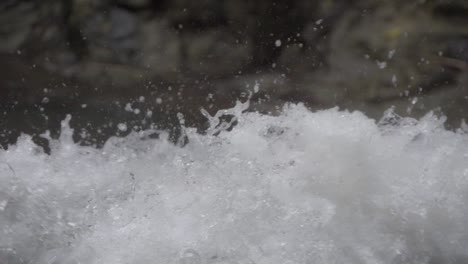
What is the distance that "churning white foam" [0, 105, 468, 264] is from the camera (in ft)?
6.14

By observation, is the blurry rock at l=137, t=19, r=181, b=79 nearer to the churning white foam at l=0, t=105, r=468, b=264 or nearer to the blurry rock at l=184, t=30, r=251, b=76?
the blurry rock at l=184, t=30, r=251, b=76

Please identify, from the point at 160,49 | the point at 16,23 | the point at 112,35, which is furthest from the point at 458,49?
the point at 16,23

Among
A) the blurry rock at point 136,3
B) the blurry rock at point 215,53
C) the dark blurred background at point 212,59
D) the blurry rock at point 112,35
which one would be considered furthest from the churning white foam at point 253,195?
the blurry rock at point 136,3

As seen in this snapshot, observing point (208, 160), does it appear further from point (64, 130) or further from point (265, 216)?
point (64, 130)

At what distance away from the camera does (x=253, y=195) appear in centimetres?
197

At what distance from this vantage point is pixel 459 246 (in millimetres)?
1903

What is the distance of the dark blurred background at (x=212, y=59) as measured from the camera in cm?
196

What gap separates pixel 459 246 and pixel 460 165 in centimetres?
32

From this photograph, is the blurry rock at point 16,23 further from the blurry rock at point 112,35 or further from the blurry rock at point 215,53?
the blurry rock at point 215,53

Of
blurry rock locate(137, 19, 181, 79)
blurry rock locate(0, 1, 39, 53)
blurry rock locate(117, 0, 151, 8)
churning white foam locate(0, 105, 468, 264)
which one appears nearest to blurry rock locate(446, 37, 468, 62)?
churning white foam locate(0, 105, 468, 264)

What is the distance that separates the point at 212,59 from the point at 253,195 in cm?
54

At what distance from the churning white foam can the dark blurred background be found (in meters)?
0.08

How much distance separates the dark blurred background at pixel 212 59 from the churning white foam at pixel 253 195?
80 millimetres

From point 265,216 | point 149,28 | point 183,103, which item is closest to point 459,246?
point 265,216
